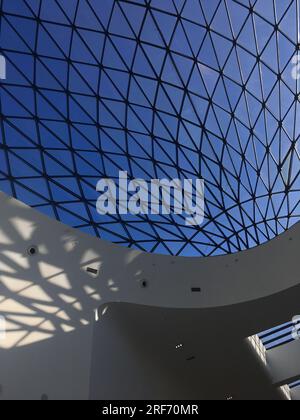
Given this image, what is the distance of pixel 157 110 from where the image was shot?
26469mm

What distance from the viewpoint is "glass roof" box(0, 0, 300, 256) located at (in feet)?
72.6

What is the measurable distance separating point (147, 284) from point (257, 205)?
858 centimetres

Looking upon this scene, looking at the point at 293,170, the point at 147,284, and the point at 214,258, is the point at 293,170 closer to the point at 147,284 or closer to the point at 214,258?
the point at 214,258

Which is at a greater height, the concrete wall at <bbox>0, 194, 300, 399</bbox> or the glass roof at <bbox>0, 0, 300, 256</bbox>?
the glass roof at <bbox>0, 0, 300, 256</bbox>

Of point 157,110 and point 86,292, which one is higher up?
point 157,110

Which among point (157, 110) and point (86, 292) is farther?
point (157, 110)

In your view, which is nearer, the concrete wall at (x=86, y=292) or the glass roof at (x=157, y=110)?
the concrete wall at (x=86, y=292)

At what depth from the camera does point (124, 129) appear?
26859mm

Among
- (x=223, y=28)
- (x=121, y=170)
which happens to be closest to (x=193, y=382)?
(x=121, y=170)

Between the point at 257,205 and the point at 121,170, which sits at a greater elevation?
the point at 121,170

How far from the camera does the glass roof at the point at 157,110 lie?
22141 millimetres

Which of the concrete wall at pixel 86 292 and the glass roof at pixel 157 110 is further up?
the glass roof at pixel 157 110

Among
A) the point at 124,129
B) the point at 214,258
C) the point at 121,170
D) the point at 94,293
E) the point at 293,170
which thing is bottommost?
the point at 94,293

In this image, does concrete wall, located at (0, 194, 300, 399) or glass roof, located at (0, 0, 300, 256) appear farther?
glass roof, located at (0, 0, 300, 256)
